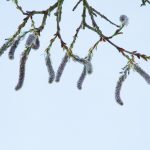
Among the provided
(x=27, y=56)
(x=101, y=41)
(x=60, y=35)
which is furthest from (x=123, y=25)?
(x=27, y=56)

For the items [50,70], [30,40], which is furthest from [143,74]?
[30,40]

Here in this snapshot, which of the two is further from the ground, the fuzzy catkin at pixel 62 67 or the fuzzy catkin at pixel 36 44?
the fuzzy catkin at pixel 36 44

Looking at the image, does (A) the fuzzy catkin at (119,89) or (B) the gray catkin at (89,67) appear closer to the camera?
(A) the fuzzy catkin at (119,89)

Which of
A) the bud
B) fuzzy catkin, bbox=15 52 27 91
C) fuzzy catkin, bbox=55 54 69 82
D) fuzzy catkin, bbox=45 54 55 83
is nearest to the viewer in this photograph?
fuzzy catkin, bbox=15 52 27 91

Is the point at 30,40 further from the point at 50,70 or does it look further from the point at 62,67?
the point at 62,67

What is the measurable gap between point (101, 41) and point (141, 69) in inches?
29.9

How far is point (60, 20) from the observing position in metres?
6.66

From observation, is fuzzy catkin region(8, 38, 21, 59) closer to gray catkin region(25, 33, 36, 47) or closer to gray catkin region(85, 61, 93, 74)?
gray catkin region(25, 33, 36, 47)

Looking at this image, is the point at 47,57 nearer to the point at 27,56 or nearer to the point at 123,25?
the point at 27,56

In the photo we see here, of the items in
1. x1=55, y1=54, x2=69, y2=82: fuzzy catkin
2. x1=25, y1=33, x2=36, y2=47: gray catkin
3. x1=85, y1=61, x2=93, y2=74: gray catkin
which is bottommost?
x1=85, y1=61, x2=93, y2=74: gray catkin

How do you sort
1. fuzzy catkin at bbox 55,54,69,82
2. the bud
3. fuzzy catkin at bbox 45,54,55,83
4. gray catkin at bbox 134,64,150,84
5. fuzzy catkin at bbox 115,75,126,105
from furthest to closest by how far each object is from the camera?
the bud < fuzzy catkin at bbox 55,54,69,82 < fuzzy catkin at bbox 45,54,55,83 < fuzzy catkin at bbox 115,75,126,105 < gray catkin at bbox 134,64,150,84

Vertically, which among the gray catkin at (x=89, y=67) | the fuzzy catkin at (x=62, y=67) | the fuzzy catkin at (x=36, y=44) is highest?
the fuzzy catkin at (x=36, y=44)

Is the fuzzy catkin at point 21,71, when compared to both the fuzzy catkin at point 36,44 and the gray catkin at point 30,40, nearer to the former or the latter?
the gray catkin at point 30,40

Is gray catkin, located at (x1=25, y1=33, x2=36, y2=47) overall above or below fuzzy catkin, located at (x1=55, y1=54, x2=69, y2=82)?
above
